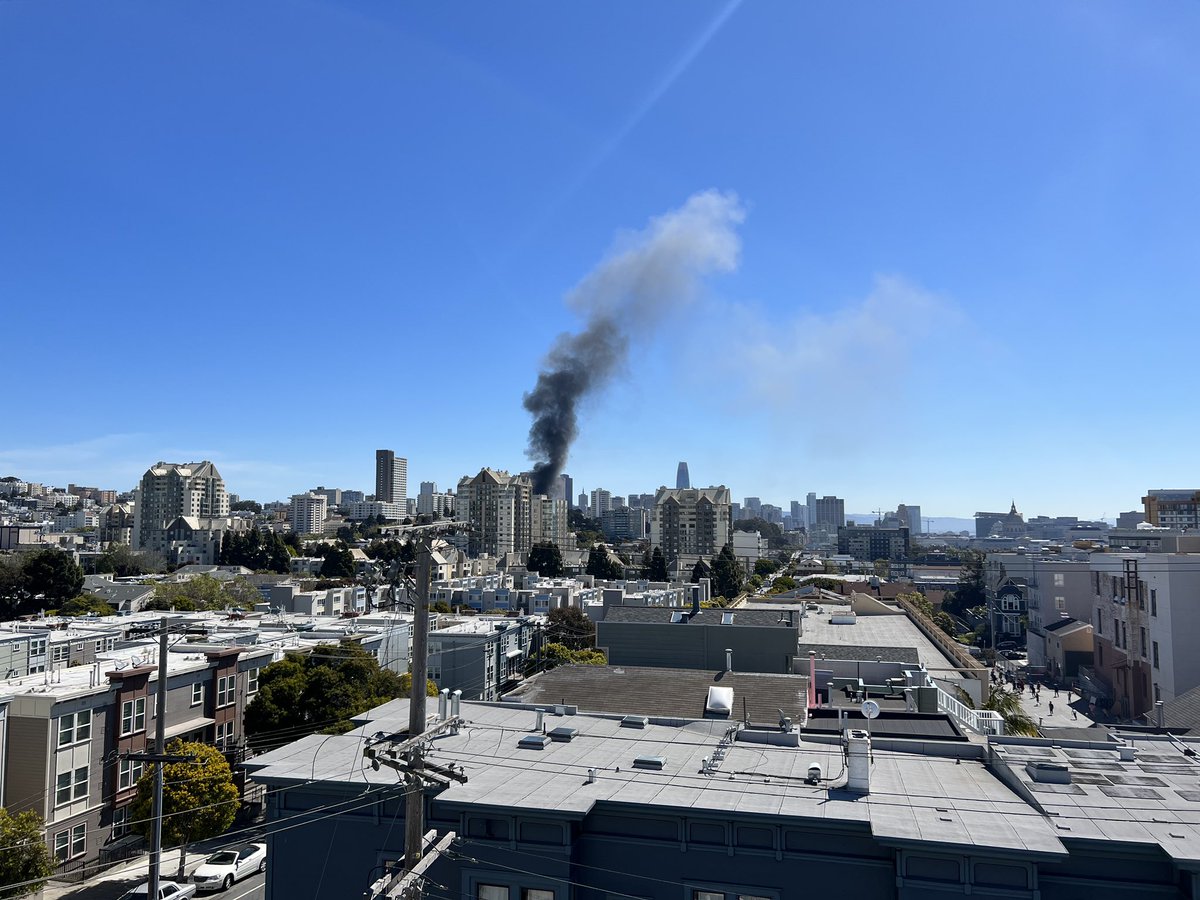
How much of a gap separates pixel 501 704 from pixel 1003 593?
71.5 meters

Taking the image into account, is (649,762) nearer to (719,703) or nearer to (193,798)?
(719,703)

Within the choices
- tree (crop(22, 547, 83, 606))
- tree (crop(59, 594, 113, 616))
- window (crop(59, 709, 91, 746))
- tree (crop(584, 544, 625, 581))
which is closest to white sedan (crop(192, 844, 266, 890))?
window (crop(59, 709, 91, 746))

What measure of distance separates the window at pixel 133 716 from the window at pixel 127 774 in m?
0.90

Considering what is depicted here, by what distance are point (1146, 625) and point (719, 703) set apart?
28.9 m

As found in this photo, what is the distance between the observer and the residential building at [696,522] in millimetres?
143750

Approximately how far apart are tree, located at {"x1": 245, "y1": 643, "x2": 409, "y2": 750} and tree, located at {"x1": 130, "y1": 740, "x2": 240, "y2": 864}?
585 cm

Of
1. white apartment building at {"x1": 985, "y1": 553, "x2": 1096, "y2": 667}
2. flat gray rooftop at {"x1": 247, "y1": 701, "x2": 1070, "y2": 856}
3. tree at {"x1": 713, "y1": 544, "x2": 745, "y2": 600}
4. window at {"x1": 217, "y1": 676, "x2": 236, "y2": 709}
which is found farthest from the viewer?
tree at {"x1": 713, "y1": 544, "x2": 745, "y2": 600}

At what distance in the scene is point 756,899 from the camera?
9.31 m

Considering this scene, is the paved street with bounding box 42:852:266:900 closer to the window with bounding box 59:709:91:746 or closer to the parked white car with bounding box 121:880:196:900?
the parked white car with bounding box 121:880:196:900

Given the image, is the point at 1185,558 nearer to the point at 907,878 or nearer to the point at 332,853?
the point at 907,878

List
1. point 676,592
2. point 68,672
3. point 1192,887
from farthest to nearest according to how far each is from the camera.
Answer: point 676,592
point 68,672
point 1192,887

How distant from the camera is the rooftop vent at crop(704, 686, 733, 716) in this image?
60.0 ft

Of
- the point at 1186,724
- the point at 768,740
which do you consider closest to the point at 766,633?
the point at 1186,724

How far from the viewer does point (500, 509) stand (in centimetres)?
13838
